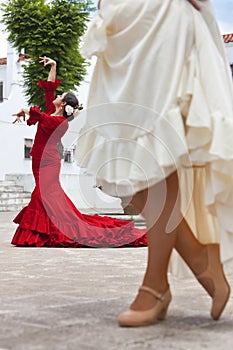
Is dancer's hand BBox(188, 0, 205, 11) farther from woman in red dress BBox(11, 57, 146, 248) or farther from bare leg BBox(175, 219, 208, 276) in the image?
woman in red dress BBox(11, 57, 146, 248)

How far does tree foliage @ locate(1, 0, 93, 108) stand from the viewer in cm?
1975

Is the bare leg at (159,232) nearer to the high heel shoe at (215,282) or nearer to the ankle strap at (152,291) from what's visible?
the ankle strap at (152,291)

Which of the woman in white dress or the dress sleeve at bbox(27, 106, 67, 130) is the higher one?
the woman in white dress

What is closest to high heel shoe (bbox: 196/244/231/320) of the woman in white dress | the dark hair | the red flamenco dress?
the woman in white dress

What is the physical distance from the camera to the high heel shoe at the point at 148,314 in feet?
7.07

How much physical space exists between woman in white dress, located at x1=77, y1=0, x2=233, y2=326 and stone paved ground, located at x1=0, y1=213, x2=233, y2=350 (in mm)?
117

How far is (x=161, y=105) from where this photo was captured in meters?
2.18

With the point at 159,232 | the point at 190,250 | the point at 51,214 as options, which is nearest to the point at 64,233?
→ the point at 51,214

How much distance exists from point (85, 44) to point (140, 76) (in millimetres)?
272

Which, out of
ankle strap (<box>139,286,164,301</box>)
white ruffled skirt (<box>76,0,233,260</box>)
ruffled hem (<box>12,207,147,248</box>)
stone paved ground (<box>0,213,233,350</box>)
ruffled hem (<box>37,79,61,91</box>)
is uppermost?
white ruffled skirt (<box>76,0,233,260</box>)

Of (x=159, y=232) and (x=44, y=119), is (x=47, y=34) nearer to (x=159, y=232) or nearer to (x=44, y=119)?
(x=44, y=119)

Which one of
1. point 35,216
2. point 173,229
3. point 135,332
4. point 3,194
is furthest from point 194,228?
point 3,194

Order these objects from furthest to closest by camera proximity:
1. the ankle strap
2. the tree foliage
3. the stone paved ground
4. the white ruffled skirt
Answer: the tree foliage, the ankle strap, the white ruffled skirt, the stone paved ground

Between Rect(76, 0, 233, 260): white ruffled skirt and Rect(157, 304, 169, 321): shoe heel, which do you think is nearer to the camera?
Rect(76, 0, 233, 260): white ruffled skirt
